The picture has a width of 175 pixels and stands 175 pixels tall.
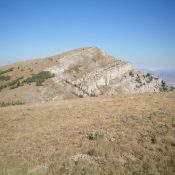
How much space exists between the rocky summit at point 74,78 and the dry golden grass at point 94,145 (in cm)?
3362

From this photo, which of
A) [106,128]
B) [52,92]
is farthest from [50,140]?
[52,92]

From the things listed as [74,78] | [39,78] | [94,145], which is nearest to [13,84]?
[39,78]

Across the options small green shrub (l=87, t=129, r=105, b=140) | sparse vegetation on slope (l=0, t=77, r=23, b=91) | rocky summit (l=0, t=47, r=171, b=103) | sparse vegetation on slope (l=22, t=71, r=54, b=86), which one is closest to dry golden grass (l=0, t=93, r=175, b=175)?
small green shrub (l=87, t=129, r=105, b=140)

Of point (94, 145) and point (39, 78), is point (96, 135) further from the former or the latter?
point (39, 78)

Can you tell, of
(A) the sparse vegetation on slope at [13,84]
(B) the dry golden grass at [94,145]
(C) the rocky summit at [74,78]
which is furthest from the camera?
(A) the sparse vegetation on slope at [13,84]

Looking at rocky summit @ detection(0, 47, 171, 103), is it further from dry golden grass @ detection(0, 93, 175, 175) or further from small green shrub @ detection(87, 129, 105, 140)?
small green shrub @ detection(87, 129, 105, 140)

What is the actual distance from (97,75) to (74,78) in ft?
32.3

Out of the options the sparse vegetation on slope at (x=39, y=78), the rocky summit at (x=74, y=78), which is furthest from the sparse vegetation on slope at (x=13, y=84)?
the sparse vegetation on slope at (x=39, y=78)

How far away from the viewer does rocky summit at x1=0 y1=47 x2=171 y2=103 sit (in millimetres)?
62438

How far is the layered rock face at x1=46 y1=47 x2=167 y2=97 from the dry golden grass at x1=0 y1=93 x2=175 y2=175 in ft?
156

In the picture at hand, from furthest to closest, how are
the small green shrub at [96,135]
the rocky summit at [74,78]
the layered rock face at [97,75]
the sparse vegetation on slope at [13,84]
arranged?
the layered rock face at [97,75] < the sparse vegetation on slope at [13,84] < the rocky summit at [74,78] < the small green shrub at [96,135]

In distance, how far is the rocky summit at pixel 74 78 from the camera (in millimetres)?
62438

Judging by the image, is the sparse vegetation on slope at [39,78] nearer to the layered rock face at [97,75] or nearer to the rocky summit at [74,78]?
the rocky summit at [74,78]

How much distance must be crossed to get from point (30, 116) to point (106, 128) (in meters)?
12.1
